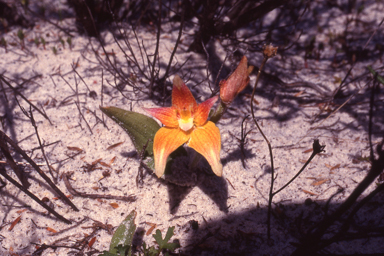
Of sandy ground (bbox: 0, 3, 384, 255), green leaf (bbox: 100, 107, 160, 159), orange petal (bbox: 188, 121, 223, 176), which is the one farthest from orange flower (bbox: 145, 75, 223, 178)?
sandy ground (bbox: 0, 3, 384, 255)

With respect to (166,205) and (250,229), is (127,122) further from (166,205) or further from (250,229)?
(250,229)

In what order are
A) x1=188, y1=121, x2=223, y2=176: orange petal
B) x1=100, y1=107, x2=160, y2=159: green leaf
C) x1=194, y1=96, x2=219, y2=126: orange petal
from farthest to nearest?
x1=100, y1=107, x2=160, y2=159: green leaf
x1=194, y1=96, x2=219, y2=126: orange petal
x1=188, y1=121, x2=223, y2=176: orange petal

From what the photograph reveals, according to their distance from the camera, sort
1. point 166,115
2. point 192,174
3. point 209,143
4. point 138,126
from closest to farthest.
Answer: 1. point 209,143
2. point 166,115
3. point 138,126
4. point 192,174

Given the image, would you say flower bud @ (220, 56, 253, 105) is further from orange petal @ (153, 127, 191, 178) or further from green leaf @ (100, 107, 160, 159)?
green leaf @ (100, 107, 160, 159)

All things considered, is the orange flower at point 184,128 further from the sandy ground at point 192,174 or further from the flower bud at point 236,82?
the sandy ground at point 192,174

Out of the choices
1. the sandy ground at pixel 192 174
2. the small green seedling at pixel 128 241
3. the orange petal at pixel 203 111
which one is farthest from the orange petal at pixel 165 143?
the sandy ground at pixel 192 174

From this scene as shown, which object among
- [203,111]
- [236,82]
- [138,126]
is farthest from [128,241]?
[236,82]

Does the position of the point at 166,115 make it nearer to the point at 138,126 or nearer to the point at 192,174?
the point at 138,126

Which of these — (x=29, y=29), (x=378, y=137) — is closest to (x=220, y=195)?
(x=378, y=137)
